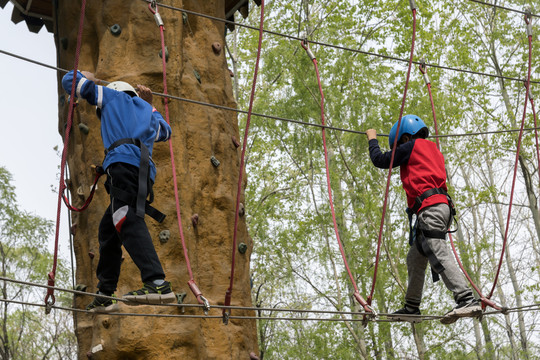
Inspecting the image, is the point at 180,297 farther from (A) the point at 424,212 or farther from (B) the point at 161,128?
(A) the point at 424,212

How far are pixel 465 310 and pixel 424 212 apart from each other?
655 mm

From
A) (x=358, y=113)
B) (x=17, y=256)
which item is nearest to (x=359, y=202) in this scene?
(x=358, y=113)

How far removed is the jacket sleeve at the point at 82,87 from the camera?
3557 millimetres

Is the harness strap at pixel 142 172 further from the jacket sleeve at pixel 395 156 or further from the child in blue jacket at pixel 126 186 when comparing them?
the jacket sleeve at pixel 395 156

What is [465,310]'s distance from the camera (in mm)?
3992

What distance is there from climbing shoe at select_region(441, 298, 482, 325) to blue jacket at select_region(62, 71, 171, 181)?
1953 millimetres

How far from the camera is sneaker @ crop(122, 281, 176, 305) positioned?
3.36m

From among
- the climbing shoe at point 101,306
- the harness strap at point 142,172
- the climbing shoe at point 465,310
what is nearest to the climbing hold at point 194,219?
the climbing shoe at point 101,306

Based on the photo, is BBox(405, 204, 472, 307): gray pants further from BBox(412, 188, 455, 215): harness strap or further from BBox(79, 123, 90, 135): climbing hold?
BBox(79, 123, 90, 135): climbing hold

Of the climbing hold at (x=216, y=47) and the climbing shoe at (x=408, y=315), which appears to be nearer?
the climbing shoe at (x=408, y=315)

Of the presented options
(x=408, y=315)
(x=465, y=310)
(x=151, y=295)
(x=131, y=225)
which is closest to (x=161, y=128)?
(x=131, y=225)

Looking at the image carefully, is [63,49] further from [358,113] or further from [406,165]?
[358,113]

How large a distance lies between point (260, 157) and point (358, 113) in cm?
464

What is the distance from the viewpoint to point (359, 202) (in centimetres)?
1334
